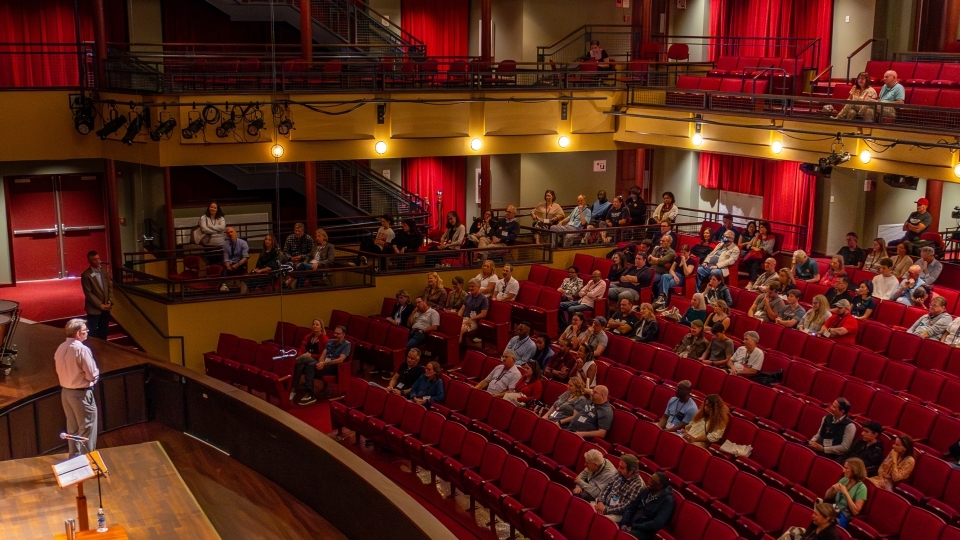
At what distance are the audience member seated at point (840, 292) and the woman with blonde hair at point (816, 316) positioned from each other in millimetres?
347

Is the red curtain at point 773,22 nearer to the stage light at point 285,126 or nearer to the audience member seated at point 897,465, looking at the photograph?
the stage light at point 285,126

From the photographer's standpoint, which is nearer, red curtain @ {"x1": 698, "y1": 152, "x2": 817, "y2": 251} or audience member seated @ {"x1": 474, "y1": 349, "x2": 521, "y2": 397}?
audience member seated @ {"x1": 474, "y1": 349, "x2": 521, "y2": 397}

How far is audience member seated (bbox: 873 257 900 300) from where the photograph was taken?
1111cm

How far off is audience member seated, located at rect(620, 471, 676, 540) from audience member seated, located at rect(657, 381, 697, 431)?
152cm

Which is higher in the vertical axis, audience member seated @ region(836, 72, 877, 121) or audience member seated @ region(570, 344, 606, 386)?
→ audience member seated @ region(836, 72, 877, 121)

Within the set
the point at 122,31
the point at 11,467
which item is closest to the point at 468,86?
the point at 122,31

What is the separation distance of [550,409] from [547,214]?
19.9 ft

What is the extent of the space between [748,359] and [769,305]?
4.91 feet

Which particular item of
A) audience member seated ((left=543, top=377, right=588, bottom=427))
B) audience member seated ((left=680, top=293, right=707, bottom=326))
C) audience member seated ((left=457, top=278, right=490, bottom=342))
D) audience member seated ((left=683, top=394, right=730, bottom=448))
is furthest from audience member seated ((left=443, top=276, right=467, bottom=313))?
audience member seated ((left=683, top=394, right=730, bottom=448))

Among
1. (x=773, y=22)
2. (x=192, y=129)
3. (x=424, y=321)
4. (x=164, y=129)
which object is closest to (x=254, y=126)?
(x=192, y=129)

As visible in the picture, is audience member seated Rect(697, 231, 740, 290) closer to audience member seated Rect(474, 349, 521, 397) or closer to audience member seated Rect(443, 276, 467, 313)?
audience member seated Rect(443, 276, 467, 313)

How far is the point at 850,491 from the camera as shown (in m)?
7.04

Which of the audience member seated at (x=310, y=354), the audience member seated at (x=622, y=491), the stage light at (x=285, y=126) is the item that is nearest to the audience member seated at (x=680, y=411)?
the audience member seated at (x=622, y=491)

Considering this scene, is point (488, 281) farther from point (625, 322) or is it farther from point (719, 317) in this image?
point (719, 317)
